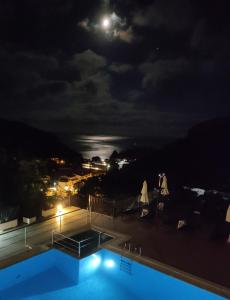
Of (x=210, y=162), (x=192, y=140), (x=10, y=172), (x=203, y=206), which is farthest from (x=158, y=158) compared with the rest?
(x=10, y=172)

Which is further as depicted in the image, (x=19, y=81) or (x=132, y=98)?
(x=132, y=98)

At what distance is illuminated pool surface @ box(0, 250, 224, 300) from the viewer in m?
6.46

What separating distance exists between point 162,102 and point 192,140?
8.01m

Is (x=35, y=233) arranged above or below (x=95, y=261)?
above

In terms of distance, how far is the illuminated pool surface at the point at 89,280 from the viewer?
6461mm

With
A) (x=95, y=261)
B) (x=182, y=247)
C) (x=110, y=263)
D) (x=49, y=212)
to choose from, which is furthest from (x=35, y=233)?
(x=182, y=247)

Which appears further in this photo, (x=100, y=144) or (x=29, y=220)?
(x=100, y=144)

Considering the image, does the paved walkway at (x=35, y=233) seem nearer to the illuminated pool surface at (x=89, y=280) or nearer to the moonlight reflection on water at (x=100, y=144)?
the illuminated pool surface at (x=89, y=280)

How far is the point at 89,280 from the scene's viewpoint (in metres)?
7.30

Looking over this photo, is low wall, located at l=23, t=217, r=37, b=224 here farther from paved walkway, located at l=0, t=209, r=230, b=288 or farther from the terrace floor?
the terrace floor

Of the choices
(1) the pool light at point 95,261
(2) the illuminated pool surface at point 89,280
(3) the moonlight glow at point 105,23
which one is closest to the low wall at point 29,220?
(2) the illuminated pool surface at point 89,280

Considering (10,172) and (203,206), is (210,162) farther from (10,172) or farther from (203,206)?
(10,172)

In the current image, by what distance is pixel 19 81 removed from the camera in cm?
2012

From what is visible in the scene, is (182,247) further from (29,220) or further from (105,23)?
(105,23)
